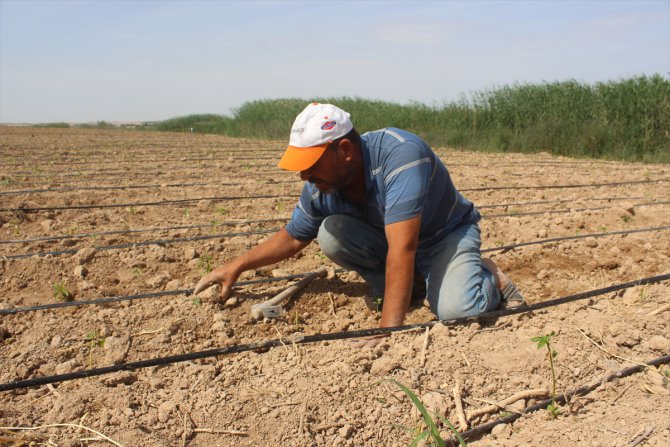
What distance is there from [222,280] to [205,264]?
828mm

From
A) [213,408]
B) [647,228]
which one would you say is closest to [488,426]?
[213,408]

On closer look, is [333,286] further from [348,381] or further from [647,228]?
[647,228]

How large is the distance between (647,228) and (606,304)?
2084 millimetres

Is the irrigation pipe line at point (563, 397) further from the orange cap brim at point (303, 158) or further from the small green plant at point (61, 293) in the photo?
the small green plant at point (61, 293)

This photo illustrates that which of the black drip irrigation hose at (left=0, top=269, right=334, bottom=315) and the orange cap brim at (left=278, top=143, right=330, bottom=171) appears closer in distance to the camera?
the orange cap brim at (left=278, top=143, right=330, bottom=171)

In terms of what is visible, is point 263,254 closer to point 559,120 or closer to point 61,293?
point 61,293

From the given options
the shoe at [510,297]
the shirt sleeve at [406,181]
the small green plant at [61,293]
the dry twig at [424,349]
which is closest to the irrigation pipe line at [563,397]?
the dry twig at [424,349]

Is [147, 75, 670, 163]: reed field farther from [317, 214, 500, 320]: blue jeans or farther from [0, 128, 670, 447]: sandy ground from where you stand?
[317, 214, 500, 320]: blue jeans

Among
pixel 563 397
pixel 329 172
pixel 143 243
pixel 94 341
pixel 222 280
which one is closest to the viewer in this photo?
pixel 563 397

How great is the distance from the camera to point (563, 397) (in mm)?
2125

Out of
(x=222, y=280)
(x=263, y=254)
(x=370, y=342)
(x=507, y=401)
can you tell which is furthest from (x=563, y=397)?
(x=222, y=280)

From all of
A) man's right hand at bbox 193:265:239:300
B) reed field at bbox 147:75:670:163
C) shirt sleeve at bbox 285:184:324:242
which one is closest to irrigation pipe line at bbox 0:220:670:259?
man's right hand at bbox 193:265:239:300

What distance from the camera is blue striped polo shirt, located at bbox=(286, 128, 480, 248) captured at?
2.46m

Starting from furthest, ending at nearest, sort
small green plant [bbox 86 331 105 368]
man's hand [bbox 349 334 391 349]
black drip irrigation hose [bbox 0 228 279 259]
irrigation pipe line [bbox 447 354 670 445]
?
1. black drip irrigation hose [bbox 0 228 279 259]
2. small green plant [bbox 86 331 105 368]
3. man's hand [bbox 349 334 391 349]
4. irrigation pipe line [bbox 447 354 670 445]
